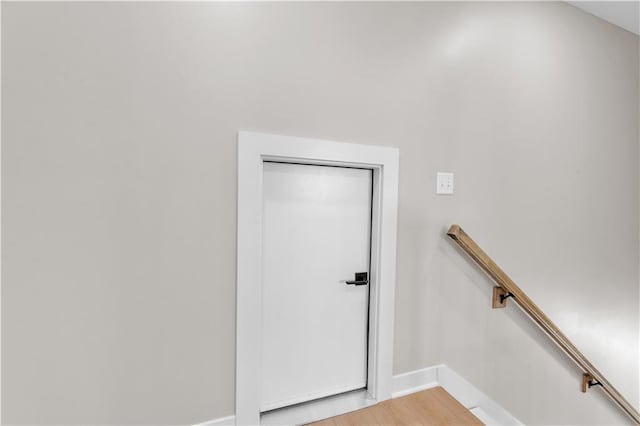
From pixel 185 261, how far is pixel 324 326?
828 millimetres

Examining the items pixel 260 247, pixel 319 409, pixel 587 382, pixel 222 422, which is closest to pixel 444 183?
pixel 260 247

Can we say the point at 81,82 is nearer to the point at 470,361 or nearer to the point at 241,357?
the point at 241,357

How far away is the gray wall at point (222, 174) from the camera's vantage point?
1.18 m

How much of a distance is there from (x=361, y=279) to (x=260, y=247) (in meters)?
0.65

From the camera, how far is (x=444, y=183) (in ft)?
6.27

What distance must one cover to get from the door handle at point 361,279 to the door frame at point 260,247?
35 millimetres

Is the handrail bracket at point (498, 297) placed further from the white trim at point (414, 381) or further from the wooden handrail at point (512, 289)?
the white trim at point (414, 381)

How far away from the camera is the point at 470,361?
2.04 m

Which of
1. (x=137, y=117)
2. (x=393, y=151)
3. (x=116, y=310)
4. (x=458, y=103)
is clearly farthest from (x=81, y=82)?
(x=458, y=103)

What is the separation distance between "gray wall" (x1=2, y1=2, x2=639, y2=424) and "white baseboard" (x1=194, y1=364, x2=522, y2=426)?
8 centimetres

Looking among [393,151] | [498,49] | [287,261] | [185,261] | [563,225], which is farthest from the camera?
[563,225]

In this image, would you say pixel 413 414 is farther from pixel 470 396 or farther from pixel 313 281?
pixel 313 281

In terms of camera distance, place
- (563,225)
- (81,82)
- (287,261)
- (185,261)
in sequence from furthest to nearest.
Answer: (563,225)
(287,261)
(185,261)
(81,82)

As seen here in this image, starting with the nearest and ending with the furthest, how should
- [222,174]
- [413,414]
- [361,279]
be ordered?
[222,174]
[413,414]
[361,279]
